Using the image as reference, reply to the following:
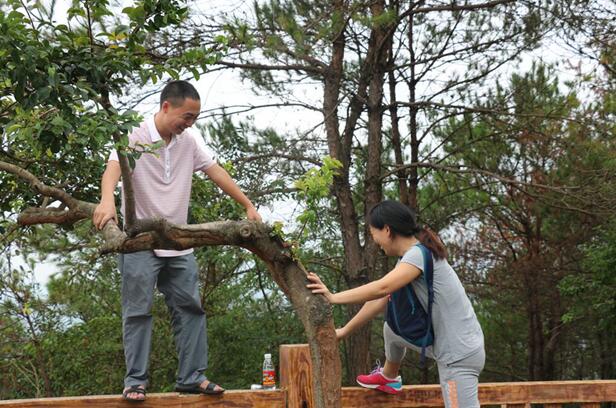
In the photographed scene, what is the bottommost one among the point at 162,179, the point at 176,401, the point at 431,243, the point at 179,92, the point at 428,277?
the point at 176,401

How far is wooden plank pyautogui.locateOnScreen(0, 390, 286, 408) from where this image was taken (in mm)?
3381

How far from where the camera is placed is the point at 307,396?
3.57 metres

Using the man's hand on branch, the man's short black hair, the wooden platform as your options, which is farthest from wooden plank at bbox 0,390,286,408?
the man's short black hair

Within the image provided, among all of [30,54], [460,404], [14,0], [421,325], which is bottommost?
[460,404]

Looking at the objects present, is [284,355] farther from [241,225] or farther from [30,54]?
[30,54]

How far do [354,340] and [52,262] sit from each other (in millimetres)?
3150

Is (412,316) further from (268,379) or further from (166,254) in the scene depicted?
(166,254)

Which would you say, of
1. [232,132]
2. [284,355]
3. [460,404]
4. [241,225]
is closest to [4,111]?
[241,225]

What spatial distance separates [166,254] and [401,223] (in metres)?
0.94

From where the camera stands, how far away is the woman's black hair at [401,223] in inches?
121

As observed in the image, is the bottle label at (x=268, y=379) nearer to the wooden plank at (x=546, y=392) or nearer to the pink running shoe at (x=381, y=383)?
the pink running shoe at (x=381, y=383)

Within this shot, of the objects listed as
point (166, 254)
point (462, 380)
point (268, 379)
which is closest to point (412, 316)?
point (462, 380)

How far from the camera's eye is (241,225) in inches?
111

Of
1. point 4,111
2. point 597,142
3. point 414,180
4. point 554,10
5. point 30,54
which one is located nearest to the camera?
point 30,54
